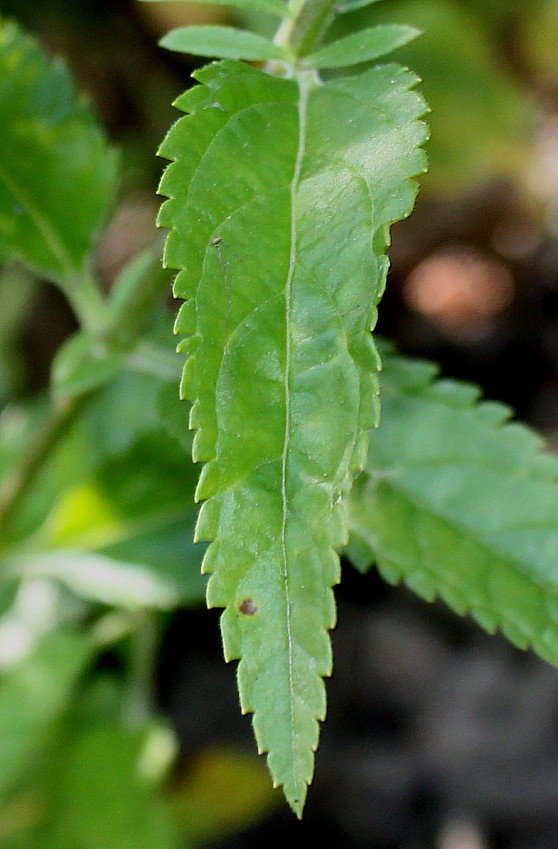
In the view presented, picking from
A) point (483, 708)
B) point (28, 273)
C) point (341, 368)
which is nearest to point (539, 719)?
point (483, 708)

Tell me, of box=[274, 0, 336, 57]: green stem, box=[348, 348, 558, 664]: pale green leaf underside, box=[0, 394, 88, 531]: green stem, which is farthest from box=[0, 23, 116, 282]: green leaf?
box=[348, 348, 558, 664]: pale green leaf underside

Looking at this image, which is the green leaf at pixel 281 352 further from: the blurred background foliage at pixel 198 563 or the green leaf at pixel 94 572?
the green leaf at pixel 94 572

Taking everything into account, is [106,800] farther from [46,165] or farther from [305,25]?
[305,25]

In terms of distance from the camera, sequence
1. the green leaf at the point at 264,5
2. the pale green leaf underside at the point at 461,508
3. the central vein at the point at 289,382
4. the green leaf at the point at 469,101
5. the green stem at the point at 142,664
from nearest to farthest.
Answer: the central vein at the point at 289,382 → the green leaf at the point at 264,5 → the pale green leaf underside at the point at 461,508 → the green stem at the point at 142,664 → the green leaf at the point at 469,101

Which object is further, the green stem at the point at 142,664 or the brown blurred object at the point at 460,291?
the brown blurred object at the point at 460,291

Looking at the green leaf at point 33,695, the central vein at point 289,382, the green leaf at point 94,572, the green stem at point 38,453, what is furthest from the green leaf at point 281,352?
the green leaf at point 33,695

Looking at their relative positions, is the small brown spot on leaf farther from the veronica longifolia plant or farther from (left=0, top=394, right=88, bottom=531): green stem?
(left=0, top=394, right=88, bottom=531): green stem
